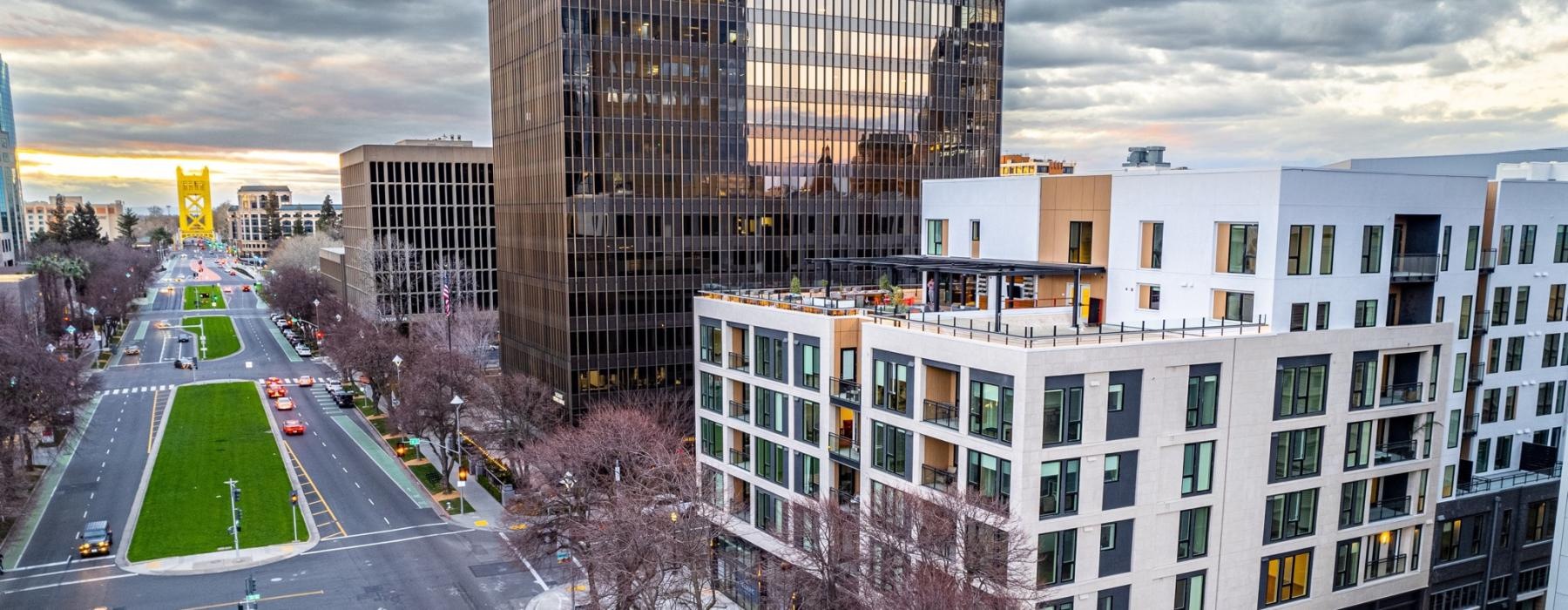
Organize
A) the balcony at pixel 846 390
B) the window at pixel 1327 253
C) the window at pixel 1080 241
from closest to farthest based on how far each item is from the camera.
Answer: the window at pixel 1327 253 → the balcony at pixel 846 390 → the window at pixel 1080 241

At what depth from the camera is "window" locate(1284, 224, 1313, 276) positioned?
3878 cm

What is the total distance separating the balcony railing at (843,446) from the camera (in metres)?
43.9

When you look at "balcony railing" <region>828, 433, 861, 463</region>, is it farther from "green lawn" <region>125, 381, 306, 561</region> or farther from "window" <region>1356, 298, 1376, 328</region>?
"green lawn" <region>125, 381, 306, 561</region>

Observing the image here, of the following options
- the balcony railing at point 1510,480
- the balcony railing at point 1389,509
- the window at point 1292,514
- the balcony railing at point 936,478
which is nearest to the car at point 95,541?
the balcony railing at point 936,478

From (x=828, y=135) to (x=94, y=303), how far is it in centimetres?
11961

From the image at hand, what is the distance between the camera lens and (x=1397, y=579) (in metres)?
44.1

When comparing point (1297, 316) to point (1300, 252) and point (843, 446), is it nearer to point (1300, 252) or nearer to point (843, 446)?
point (1300, 252)

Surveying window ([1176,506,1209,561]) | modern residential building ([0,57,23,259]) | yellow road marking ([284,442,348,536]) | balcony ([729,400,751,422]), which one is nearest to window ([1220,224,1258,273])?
window ([1176,506,1209,561])

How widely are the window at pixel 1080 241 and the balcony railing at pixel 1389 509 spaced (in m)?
17.2

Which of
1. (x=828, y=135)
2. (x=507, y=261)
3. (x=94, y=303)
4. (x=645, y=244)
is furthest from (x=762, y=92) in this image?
(x=94, y=303)

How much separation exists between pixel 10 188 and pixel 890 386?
179214mm

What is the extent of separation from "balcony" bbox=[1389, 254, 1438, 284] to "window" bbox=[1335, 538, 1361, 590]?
12.1 meters

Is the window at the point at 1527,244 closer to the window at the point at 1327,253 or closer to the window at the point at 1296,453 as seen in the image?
the window at the point at 1327,253

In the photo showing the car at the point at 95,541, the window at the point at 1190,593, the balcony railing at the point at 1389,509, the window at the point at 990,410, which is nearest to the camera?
the window at the point at 990,410
